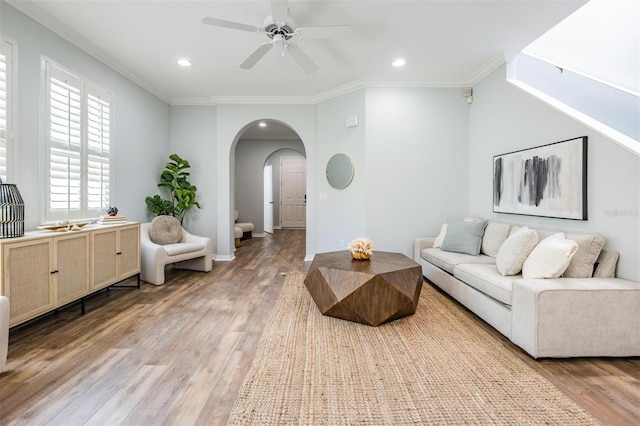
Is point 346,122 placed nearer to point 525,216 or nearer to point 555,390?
point 525,216

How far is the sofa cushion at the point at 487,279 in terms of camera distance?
7.73 feet

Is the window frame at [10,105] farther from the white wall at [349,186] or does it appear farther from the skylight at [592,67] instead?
the skylight at [592,67]

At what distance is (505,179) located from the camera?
3629 mm

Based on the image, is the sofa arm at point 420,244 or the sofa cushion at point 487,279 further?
the sofa arm at point 420,244

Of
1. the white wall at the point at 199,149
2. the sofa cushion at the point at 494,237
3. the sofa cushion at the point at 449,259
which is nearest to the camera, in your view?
the sofa cushion at the point at 449,259

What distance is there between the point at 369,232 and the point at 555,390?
292 centimetres

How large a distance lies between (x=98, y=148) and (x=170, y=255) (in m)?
1.53

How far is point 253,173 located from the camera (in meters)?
8.71

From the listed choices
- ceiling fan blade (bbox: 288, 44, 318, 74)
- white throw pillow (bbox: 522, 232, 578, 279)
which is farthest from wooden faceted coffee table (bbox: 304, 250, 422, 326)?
ceiling fan blade (bbox: 288, 44, 318, 74)

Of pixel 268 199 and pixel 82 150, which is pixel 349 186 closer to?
pixel 82 150

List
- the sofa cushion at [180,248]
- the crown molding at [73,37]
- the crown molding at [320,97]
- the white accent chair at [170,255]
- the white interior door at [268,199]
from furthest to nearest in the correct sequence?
the white interior door at [268,199] < the crown molding at [320,97] < the sofa cushion at [180,248] < the white accent chair at [170,255] < the crown molding at [73,37]

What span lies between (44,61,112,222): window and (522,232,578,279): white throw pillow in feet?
14.3

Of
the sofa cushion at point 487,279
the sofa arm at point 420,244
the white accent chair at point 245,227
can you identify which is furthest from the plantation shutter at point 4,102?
the white accent chair at point 245,227

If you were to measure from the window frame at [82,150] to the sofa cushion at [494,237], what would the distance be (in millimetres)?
4611
